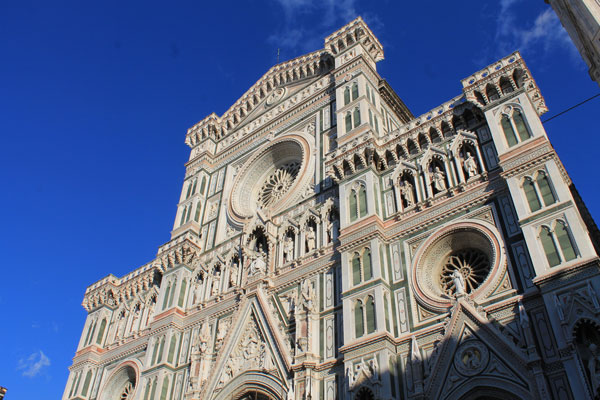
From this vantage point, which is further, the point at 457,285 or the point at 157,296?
the point at 157,296

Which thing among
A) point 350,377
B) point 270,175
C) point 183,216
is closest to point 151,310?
point 183,216

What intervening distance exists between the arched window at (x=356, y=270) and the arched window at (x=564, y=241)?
18.5ft

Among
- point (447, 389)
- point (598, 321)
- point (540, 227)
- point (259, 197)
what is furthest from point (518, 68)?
point (259, 197)

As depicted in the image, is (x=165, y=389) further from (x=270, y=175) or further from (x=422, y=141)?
(x=422, y=141)

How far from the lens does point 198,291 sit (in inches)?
883

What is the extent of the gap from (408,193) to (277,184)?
8166 mm

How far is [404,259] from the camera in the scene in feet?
53.4

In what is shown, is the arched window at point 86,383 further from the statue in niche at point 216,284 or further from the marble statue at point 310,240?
the marble statue at point 310,240

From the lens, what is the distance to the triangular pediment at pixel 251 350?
Answer: 17.2m

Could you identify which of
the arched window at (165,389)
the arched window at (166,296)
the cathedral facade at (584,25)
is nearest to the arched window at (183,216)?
the arched window at (166,296)

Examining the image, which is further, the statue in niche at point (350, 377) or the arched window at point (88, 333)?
the arched window at point (88, 333)

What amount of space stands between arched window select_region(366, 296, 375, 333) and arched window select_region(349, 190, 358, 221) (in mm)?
3256

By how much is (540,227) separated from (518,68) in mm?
5526

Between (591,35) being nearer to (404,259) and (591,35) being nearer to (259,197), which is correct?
(404,259)
